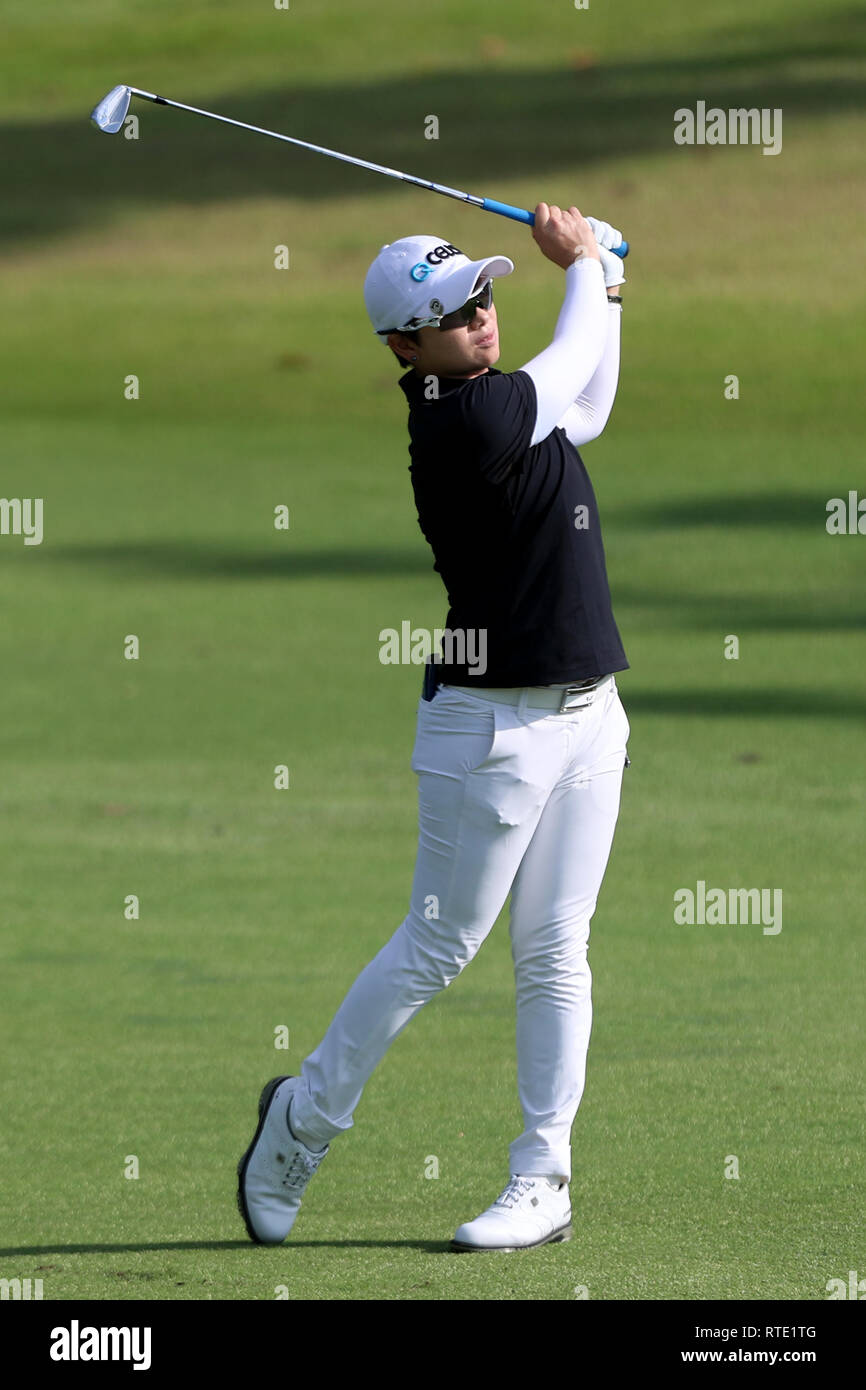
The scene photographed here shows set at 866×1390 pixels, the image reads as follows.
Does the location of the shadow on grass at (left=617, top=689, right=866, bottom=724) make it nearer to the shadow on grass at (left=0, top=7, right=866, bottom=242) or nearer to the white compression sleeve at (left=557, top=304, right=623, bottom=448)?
the white compression sleeve at (left=557, top=304, right=623, bottom=448)

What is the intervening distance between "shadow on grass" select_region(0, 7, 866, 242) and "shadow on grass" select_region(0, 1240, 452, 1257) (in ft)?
74.9

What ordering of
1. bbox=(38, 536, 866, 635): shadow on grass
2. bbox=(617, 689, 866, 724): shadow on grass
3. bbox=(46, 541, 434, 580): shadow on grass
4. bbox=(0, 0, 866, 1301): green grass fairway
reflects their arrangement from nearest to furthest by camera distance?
bbox=(0, 0, 866, 1301): green grass fairway, bbox=(617, 689, 866, 724): shadow on grass, bbox=(38, 536, 866, 635): shadow on grass, bbox=(46, 541, 434, 580): shadow on grass

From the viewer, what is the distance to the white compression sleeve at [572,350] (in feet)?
14.9

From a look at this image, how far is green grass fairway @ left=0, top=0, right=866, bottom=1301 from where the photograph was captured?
5.27m

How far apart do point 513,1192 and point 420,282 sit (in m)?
1.88

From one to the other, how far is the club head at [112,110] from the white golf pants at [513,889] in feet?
5.60

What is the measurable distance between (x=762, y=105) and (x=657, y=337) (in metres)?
7.28

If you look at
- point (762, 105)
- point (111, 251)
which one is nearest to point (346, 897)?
point (111, 251)

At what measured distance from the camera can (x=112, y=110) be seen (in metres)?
5.47

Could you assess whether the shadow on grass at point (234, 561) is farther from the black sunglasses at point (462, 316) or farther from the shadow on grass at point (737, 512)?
the black sunglasses at point (462, 316)

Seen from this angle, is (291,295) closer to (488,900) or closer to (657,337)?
(657,337)

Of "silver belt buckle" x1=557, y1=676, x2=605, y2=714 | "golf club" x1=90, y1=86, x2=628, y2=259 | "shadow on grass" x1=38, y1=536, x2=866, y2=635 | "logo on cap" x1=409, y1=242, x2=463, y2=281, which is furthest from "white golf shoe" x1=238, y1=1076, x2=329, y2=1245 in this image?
"shadow on grass" x1=38, y1=536, x2=866, y2=635

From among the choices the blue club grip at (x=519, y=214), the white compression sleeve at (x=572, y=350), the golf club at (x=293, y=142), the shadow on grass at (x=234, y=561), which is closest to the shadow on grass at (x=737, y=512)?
the shadow on grass at (x=234, y=561)

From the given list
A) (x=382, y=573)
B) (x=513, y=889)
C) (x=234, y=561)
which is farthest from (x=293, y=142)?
(x=234, y=561)
